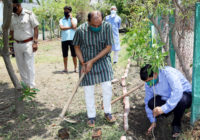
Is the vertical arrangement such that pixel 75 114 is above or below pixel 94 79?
below

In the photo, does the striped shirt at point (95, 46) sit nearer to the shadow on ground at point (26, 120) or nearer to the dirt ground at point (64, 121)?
the dirt ground at point (64, 121)

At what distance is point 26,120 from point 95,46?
1.53m

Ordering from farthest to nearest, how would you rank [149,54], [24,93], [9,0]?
1. [24,93]
2. [9,0]
3. [149,54]

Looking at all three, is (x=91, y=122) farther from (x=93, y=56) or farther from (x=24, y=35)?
(x=24, y=35)

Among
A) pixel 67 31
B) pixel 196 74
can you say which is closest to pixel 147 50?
pixel 196 74

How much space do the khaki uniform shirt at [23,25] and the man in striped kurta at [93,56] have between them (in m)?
1.55

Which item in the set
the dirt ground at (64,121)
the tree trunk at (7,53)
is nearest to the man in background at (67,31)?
the dirt ground at (64,121)

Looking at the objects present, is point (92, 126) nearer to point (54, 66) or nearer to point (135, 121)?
point (135, 121)

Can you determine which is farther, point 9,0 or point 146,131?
point 146,131

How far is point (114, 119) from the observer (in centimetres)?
321

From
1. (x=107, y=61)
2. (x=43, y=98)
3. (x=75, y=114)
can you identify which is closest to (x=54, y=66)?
(x=43, y=98)

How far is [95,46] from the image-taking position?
9.91 feet

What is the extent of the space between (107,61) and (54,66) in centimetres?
426

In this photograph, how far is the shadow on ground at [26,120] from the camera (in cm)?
298
